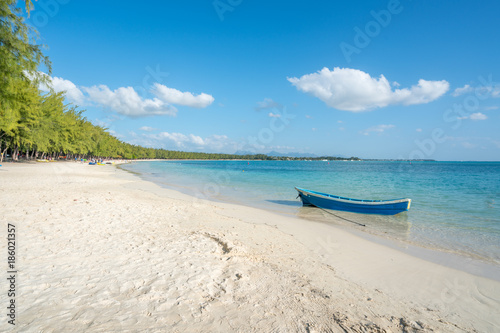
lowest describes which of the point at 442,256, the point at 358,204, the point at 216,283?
the point at 442,256

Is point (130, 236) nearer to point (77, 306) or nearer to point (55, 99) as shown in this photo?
point (77, 306)

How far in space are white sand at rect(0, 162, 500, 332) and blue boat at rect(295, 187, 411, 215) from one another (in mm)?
6637

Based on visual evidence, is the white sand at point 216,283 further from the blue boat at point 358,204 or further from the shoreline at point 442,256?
the blue boat at point 358,204

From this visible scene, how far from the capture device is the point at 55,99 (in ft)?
152

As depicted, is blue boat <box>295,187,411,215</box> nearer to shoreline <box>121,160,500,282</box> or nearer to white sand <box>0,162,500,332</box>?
shoreline <box>121,160,500,282</box>

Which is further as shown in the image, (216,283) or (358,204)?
(358,204)

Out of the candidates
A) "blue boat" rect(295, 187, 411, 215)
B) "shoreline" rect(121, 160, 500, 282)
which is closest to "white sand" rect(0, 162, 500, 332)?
"shoreline" rect(121, 160, 500, 282)

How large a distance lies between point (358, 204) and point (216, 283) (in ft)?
39.8

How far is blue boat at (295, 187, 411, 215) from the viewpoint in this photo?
1360 centimetres

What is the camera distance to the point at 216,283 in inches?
176

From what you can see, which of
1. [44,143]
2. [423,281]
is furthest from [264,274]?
[44,143]

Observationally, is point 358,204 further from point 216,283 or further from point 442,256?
point 216,283

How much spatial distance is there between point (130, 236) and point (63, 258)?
186 cm

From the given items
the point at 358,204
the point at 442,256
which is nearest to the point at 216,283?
the point at 442,256
